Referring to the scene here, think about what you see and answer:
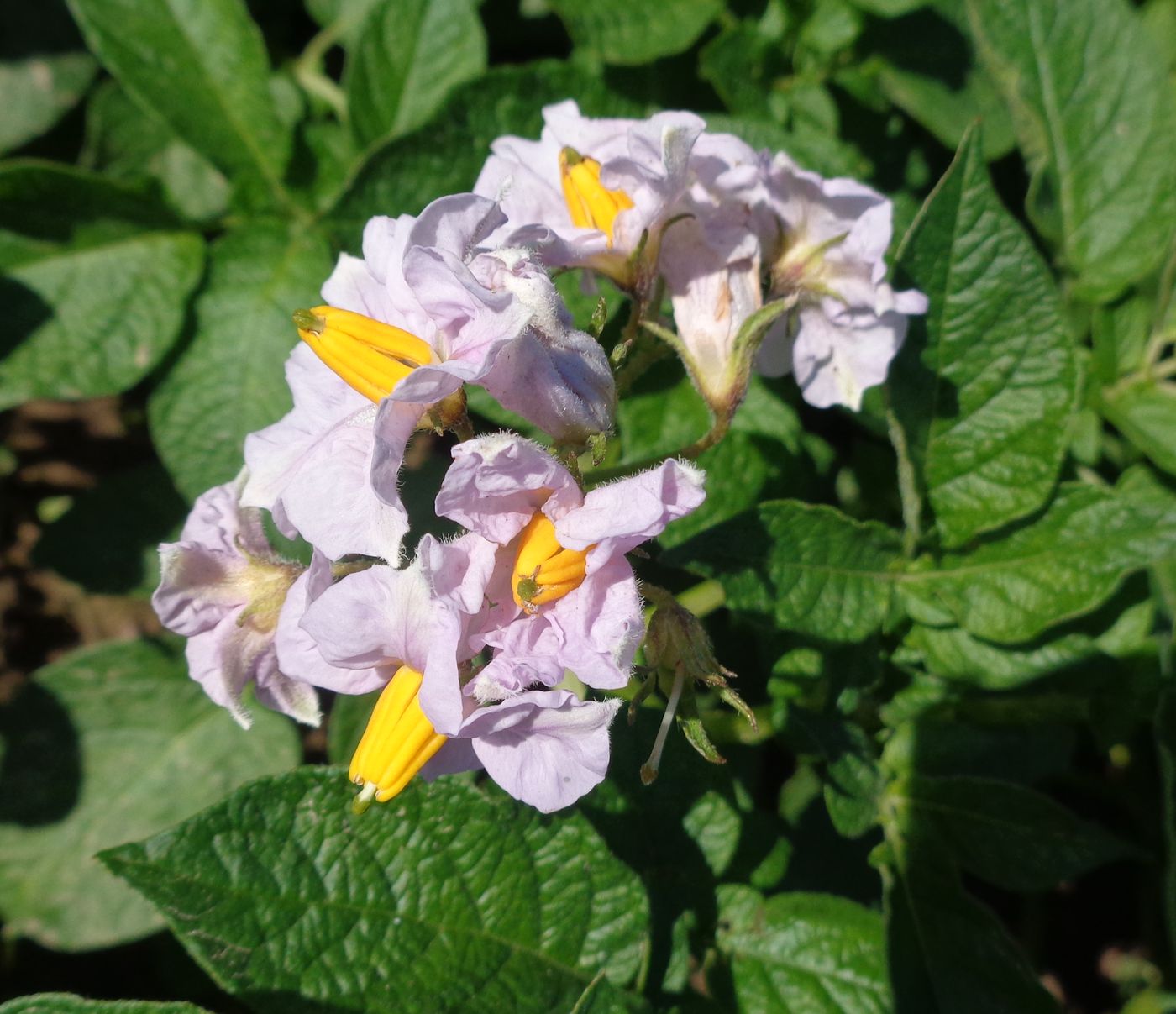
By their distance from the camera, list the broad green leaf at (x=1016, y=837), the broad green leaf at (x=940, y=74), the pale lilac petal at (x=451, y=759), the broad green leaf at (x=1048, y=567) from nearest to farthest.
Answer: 1. the pale lilac petal at (x=451, y=759)
2. the broad green leaf at (x=1048, y=567)
3. the broad green leaf at (x=1016, y=837)
4. the broad green leaf at (x=940, y=74)

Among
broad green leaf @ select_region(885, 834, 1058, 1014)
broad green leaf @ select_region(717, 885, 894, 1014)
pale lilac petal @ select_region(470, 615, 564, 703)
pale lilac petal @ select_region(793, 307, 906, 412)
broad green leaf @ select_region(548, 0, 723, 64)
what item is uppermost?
broad green leaf @ select_region(548, 0, 723, 64)

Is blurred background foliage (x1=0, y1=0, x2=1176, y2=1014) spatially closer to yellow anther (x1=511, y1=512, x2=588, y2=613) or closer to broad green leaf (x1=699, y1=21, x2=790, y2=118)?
broad green leaf (x1=699, y1=21, x2=790, y2=118)

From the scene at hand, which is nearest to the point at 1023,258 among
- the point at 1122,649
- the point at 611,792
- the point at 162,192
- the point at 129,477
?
the point at 1122,649

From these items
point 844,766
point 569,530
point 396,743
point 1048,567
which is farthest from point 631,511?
point 1048,567

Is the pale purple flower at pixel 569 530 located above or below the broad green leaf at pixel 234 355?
above

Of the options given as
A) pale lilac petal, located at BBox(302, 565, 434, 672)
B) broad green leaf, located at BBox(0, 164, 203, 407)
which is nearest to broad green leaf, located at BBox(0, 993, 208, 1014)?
pale lilac petal, located at BBox(302, 565, 434, 672)

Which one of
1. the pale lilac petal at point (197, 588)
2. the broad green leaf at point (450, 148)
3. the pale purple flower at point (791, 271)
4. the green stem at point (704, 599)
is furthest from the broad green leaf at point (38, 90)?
the green stem at point (704, 599)

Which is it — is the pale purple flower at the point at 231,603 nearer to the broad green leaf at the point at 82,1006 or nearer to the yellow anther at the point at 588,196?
the broad green leaf at the point at 82,1006
